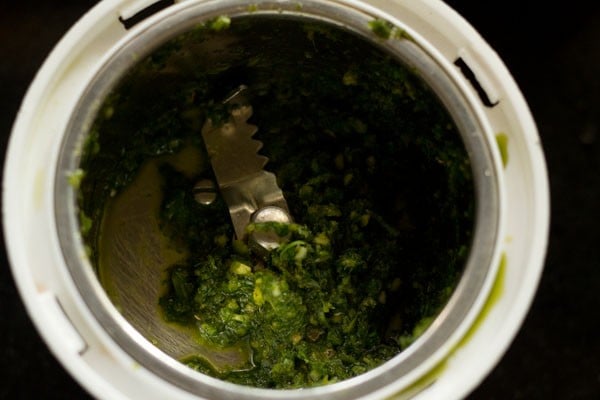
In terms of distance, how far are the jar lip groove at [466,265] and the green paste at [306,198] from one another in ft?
0.20

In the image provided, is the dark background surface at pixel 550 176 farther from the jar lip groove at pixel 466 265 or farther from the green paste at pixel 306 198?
the jar lip groove at pixel 466 265

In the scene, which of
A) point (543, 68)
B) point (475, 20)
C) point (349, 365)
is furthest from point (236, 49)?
point (543, 68)

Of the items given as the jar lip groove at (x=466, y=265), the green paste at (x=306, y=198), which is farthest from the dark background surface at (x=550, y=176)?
the jar lip groove at (x=466, y=265)

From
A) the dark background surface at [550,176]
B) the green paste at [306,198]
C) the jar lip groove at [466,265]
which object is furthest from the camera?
the dark background surface at [550,176]

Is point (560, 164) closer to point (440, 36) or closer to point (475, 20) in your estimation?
point (475, 20)

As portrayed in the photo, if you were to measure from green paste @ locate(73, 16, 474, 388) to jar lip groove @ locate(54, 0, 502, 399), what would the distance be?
6 centimetres

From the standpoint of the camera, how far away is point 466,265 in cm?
94

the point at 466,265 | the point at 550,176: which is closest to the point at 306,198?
the point at 466,265

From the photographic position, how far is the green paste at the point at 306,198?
3.50 feet

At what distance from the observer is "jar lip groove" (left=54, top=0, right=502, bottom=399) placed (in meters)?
0.90

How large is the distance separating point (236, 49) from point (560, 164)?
99 centimetres

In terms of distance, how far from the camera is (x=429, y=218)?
122 centimetres

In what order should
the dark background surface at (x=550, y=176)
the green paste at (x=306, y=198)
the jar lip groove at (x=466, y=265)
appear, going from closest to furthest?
1. the jar lip groove at (x=466, y=265)
2. the green paste at (x=306, y=198)
3. the dark background surface at (x=550, y=176)

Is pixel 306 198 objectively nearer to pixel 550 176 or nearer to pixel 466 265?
pixel 466 265
